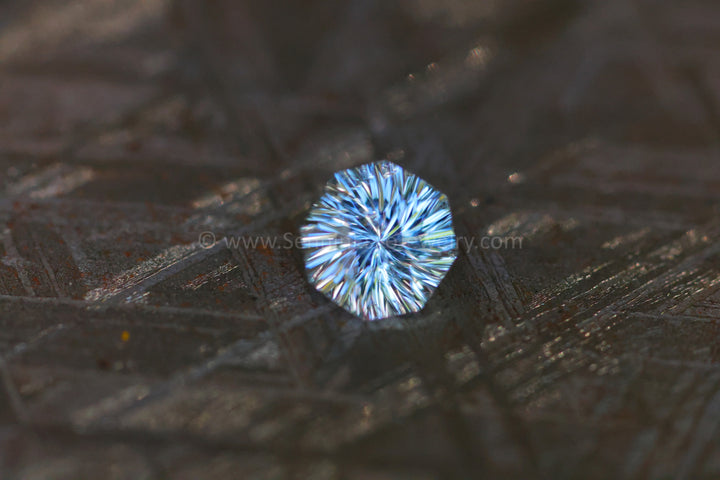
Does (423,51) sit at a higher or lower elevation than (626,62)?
higher

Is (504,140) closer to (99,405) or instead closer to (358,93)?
(358,93)

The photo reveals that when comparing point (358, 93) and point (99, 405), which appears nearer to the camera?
point (99, 405)

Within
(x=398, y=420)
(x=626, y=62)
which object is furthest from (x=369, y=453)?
(x=626, y=62)

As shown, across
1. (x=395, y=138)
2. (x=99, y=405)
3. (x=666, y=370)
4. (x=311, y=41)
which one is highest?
(x=311, y=41)
